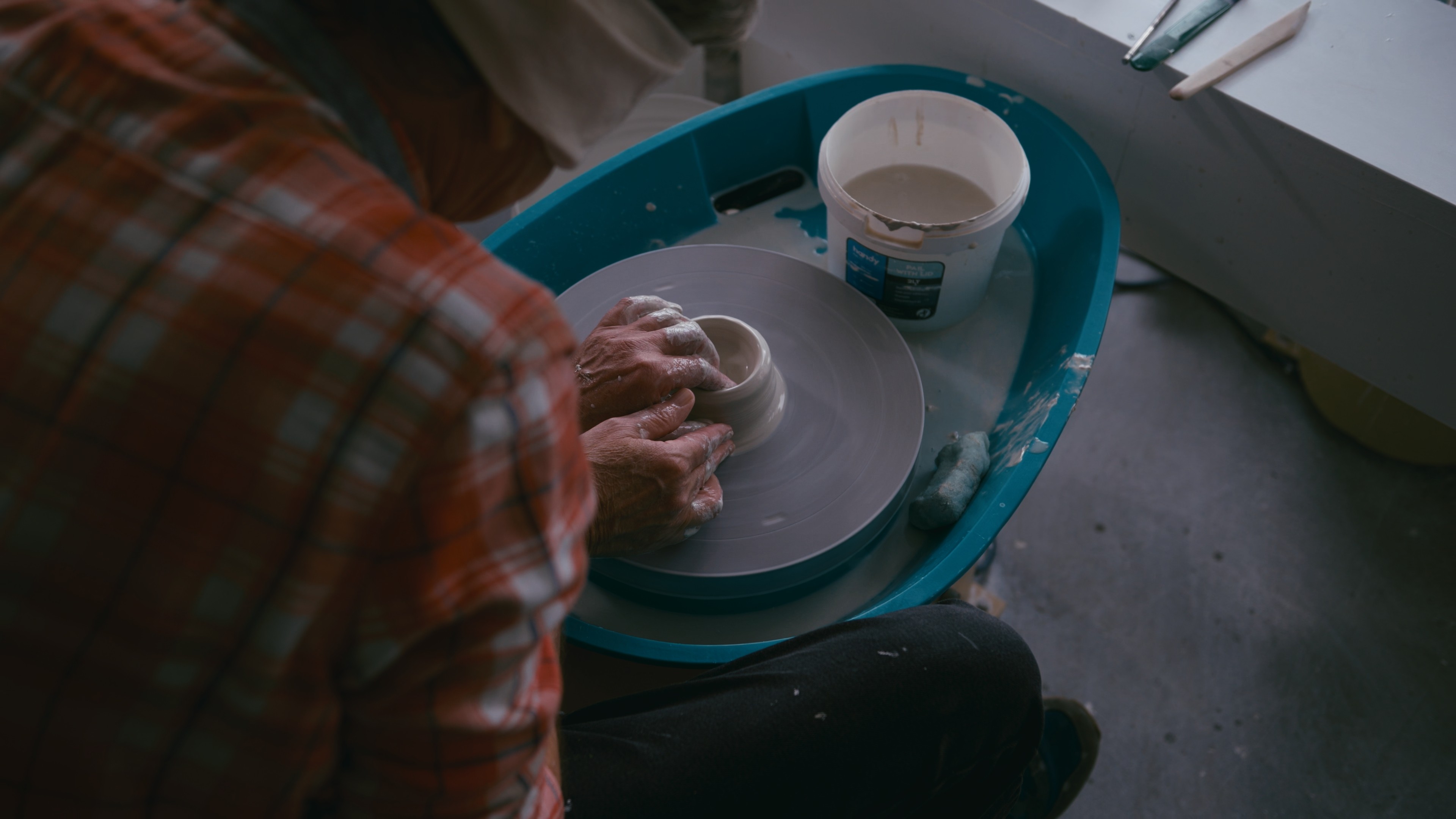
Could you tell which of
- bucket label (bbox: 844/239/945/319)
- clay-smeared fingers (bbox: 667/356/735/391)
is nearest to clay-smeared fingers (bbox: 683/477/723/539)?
clay-smeared fingers (bbox: 667/356/735/391)

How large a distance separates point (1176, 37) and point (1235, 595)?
0.98 meters

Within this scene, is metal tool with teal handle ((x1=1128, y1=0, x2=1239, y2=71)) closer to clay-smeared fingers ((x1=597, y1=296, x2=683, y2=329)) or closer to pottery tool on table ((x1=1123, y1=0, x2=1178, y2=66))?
pottery tool on table ((x1=1123, y1=0, x2=1178, y2=66))

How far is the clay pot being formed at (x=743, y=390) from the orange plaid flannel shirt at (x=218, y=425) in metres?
0.56

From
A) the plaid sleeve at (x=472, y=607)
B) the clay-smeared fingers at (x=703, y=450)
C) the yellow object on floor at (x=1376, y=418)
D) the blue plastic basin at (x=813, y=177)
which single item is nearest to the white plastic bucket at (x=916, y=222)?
the blue plastic basin at (x=813, y=177)

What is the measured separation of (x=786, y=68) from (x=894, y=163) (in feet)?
2.03

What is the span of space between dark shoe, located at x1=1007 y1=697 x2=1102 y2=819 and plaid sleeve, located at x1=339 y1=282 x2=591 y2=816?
94 cm

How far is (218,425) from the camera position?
0.42 metres

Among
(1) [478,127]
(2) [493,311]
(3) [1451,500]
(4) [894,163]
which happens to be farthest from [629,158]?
(3) [1451,500]

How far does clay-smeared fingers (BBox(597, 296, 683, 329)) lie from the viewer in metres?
1.06

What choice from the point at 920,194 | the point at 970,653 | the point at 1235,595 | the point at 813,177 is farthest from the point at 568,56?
the point at 1235,595

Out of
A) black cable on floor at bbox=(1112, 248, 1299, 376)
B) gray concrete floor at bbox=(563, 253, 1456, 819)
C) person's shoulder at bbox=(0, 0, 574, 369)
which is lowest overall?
gray concrete floor at bbox=(563, 253, 1456, 819)

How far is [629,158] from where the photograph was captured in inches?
52.2

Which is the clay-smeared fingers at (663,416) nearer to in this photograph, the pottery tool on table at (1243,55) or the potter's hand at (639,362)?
the potter's hand at (639,362)

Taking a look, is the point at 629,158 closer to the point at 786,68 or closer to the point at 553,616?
the point at 786,68
